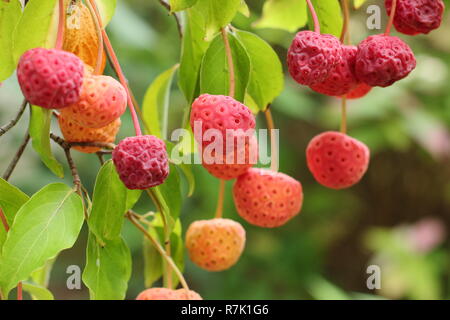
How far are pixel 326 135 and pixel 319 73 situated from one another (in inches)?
7.8

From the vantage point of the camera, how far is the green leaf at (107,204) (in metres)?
0.62

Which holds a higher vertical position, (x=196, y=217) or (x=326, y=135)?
(x=326, y=135)

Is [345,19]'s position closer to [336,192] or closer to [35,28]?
[35,28]

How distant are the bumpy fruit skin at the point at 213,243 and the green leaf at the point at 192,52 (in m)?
0.14

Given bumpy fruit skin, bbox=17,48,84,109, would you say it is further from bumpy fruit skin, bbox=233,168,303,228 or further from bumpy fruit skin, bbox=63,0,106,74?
bumpy fruit skin, bbox=233,168,303,228

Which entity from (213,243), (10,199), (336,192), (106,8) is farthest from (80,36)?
(336,192)

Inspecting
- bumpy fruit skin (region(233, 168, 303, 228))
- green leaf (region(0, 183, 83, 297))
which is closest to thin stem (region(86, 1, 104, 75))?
green leaf (region(0, 183, 83, 297))

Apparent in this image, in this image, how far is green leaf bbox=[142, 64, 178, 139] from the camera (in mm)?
809

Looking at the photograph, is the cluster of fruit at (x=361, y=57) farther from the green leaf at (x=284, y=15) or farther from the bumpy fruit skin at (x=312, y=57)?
the green leaf at (x=284, y=15)

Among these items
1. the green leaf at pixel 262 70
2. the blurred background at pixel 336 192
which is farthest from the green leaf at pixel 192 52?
the blurred background at pixel 336 192

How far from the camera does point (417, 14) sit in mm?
603

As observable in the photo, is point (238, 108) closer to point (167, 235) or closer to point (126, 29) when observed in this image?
point (167, 235)
